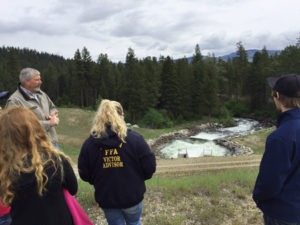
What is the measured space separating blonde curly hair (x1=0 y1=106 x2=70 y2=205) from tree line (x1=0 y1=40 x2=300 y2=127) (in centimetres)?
5331

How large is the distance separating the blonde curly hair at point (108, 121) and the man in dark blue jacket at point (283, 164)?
1.66 m

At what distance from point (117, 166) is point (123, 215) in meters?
0.77

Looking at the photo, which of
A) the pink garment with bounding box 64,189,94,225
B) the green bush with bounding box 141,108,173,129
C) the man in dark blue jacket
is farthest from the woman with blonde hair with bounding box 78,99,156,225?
the green bush with bounding box 141,108,173,129

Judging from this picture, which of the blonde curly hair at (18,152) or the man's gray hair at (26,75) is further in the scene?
the man's gray hair at (26,75)

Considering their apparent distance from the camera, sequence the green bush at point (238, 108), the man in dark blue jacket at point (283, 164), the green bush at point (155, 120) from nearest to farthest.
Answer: the man in dark blue jacket at point (283, 164) < the green bush at point (155, 120) < the green bush at point (238, 108)

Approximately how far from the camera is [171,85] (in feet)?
203

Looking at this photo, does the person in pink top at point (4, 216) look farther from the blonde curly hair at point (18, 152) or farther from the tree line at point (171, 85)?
the tree line at point (171, 85)

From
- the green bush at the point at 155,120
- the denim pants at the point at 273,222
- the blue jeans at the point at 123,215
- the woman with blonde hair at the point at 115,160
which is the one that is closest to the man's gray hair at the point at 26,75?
the woman with blonde hair at the point at 115,160

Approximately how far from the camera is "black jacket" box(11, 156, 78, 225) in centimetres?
302

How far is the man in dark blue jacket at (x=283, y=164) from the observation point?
3576 millimetres

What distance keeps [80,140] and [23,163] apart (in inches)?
1351

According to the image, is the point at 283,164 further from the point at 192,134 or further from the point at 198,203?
the point at 192,134

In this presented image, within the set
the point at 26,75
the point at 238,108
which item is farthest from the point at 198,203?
the point at 238,108

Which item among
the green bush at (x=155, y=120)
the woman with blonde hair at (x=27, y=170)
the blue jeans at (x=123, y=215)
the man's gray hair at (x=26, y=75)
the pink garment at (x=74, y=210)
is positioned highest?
the man's gray hair at (x=26, y=75)
